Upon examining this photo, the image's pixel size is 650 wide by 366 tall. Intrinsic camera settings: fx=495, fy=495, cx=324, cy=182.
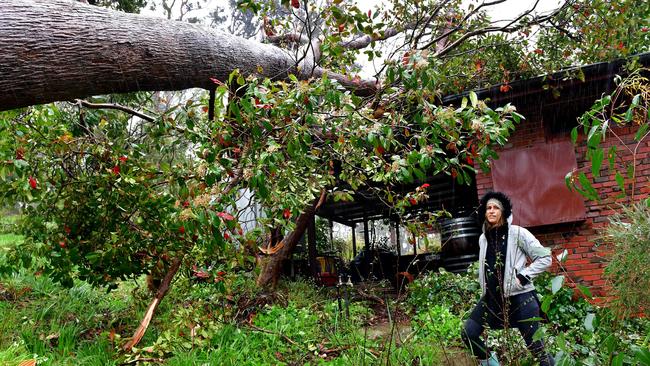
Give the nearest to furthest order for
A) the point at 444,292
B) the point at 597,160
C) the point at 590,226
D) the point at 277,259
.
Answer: the point at 597,160
the point at 590,226
the point at 444,292
the point at 277,259

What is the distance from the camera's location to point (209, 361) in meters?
4.07

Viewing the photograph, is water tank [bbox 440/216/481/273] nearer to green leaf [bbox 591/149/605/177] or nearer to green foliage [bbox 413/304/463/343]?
green foliage [bbox 413/304/463/343]

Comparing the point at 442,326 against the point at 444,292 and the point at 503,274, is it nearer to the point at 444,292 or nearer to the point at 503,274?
the point at 444,292

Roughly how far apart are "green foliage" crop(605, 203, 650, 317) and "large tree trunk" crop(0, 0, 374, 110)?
2.42m

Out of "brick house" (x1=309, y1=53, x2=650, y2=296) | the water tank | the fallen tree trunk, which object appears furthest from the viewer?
the water tank

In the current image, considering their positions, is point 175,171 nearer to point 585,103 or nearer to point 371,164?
point 371,164

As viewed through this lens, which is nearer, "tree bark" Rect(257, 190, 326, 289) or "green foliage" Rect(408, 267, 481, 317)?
"green foliage" Rect(408, 267, 481, 317)

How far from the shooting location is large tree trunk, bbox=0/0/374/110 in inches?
84.5

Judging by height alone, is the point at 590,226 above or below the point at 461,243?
above

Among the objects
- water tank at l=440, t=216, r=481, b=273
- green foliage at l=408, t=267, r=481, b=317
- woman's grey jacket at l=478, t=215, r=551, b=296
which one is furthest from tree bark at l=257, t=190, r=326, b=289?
woman's grey jacket at l=478, t=215, r=551, b=296

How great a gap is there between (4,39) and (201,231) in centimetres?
122

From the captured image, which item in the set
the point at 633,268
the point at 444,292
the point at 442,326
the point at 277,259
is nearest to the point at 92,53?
the point at 633,268

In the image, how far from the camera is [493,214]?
3840 millimetres

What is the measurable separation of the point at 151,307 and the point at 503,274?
10.3 feet
